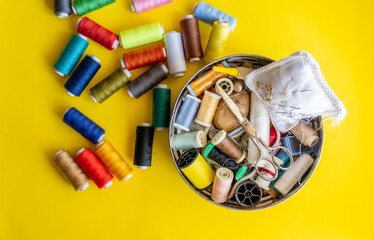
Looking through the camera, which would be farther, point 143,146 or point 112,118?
point 112,118

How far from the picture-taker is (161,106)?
7.12ft

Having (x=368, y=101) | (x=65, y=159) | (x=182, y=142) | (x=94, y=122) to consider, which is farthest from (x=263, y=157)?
(x=65, y=159)

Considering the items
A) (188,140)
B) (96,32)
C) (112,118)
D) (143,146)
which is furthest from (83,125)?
(188,140)

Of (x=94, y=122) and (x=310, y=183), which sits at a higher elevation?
(x=94, y=122)

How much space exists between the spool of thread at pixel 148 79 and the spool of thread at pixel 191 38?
0.71ft

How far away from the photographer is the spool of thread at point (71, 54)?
2.17m

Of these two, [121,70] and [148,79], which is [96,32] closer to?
[121,70]

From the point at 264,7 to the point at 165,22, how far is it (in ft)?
2.58

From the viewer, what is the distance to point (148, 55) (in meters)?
2.20

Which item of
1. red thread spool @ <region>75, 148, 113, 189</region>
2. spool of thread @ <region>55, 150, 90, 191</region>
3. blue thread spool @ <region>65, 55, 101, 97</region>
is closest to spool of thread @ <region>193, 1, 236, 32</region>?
blue thread spool @ <region>65, 55, 101, 97</region>

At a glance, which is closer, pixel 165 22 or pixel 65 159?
pixel 65 159

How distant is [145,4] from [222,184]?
1.41 meters

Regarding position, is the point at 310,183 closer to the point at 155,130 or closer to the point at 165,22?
the point at 155,130

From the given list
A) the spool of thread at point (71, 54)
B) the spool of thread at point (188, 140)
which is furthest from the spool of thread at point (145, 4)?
the spool of thread at point (188, 140)
